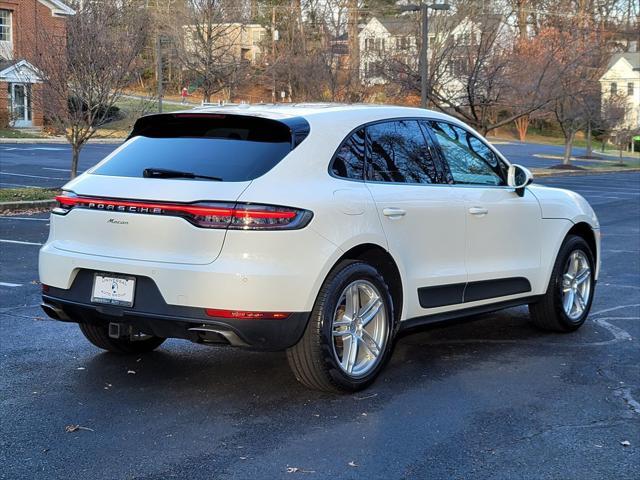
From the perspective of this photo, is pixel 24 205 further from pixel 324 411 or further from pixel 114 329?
pixel 324 411

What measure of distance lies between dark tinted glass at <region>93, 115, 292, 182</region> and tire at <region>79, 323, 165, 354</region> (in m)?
1.17

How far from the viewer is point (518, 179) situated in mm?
6559

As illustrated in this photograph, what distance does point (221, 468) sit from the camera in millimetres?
4004

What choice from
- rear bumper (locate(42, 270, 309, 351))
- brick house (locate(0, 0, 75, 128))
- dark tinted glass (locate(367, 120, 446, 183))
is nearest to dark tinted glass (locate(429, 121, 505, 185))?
dark tinted glass (locate(367, 120, 446, 183))

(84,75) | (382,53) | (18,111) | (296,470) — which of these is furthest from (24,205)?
(18,111)

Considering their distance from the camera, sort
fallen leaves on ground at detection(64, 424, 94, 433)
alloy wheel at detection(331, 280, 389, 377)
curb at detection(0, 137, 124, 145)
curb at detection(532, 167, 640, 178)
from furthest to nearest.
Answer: curb at detection(0, 137, 124, 145) → curb at detection(532, 167, 640, 178) → alloy wheel at detection(331, 280, 389, 377) → fallen leaves on ground at detection(64, 424, 94, 433)

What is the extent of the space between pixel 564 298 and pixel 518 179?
115cm

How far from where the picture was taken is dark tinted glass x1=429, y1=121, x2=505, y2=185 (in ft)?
20.1

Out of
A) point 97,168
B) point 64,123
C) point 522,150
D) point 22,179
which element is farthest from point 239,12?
point 97,168

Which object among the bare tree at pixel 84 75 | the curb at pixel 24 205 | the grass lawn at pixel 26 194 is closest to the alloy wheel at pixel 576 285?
the curb at pixel 24 205

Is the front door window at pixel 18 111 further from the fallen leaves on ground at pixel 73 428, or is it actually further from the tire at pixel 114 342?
the fallen leaves on ground at pixel 73 428

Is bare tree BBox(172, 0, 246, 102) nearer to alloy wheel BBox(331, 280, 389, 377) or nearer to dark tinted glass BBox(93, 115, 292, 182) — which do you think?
dark tinted glass BBox(93, 115, 292, 182)

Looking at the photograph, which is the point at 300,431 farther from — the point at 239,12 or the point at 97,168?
the point at 239,12

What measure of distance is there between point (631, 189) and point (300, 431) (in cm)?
2630
